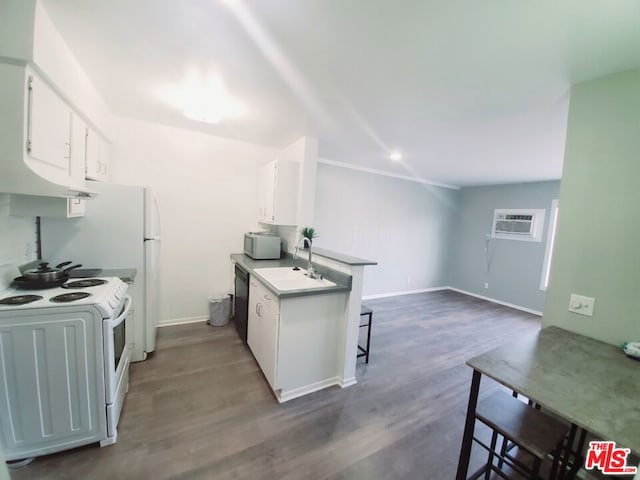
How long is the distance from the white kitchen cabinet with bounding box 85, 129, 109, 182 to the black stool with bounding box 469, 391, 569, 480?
10.9 ft

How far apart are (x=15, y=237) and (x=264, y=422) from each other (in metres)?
2.27

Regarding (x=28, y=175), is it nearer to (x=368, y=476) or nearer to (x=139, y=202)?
(x=139, y=202)

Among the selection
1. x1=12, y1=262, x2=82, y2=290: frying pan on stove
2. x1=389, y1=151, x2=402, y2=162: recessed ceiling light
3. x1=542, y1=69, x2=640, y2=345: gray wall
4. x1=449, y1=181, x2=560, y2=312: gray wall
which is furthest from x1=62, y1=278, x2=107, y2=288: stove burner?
Answer: x1=449, y1=181, x2=560, y2=312: gray wall

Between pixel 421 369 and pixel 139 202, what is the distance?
3.31 m

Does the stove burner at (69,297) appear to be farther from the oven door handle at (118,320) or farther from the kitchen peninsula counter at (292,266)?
the kitchen peninsula counter at (292,266)

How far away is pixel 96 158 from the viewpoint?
7.46ft

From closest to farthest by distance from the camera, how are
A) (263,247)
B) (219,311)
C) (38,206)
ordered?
(38,206) → (263,247) → (219,311)

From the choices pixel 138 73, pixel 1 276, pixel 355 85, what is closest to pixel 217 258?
pixel 1 276

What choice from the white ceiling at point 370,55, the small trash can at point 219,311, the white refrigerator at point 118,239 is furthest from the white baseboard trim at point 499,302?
the white refrigerator at point 118,239

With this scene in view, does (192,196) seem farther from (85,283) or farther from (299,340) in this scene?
(299,340)

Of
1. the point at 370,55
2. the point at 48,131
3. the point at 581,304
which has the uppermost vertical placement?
the point at 370,55

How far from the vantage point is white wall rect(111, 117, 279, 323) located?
292 centimetres

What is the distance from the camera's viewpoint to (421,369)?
2.65 m

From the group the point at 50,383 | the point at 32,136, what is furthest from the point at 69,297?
the point at 32,136
